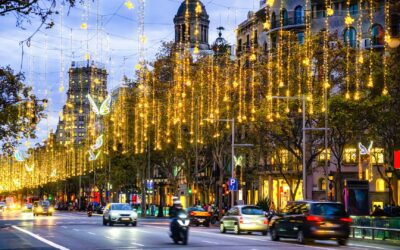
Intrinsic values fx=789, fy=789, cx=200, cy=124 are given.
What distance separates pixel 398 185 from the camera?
66000 millimetres

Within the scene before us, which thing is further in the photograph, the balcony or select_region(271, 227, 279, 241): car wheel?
the balcony

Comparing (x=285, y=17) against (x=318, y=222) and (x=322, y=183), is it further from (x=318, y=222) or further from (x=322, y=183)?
(x=318, y=222)

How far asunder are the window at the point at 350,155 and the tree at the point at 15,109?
95.2 feet

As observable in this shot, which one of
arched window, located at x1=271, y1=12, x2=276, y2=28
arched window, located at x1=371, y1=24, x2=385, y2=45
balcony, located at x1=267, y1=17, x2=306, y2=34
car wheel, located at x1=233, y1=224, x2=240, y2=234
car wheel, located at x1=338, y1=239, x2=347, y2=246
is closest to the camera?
car wheel, located at x1=338, y1=239, x2=347, y2=246

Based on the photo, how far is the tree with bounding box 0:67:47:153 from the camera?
135 feet

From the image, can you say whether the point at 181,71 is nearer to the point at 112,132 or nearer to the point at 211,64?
the point at 211,64

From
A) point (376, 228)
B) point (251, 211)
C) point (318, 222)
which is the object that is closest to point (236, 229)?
point (251, 211)

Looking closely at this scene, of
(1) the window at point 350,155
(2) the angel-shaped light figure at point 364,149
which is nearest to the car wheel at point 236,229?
(2) the angel-shaped light figure at point 364,149

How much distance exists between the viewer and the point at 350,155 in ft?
227

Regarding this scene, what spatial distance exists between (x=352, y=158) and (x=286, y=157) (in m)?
5.90

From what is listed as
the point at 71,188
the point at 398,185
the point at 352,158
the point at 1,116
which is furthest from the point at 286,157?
the point at 71,188

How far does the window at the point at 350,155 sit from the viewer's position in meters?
68.4

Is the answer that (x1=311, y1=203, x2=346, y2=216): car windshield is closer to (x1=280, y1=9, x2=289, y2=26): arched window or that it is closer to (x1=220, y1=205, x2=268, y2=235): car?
(x1=220, y1=205, x2=268, y2=235): car

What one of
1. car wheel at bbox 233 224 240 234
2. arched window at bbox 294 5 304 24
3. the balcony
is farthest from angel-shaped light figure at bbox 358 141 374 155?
arched window at bbox 294 5 304 24
